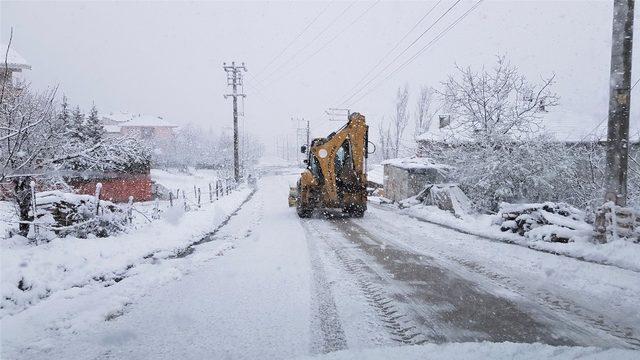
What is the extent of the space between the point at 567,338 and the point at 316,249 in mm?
5469

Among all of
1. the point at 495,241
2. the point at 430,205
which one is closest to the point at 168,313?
the point at 495,241

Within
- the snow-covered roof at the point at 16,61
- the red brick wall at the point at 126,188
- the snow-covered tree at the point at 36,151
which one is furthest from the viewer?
the red brick wall at the point at 126,188

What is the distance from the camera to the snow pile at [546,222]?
30.3 feet

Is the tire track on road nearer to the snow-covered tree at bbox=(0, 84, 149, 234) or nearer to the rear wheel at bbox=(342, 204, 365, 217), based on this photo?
the snow-covered tree at bbox=(0, 84, 149, 234)

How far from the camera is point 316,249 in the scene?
8.88m

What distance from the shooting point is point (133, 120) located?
98.6 meters

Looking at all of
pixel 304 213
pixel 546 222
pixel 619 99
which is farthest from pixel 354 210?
pixel 619 99

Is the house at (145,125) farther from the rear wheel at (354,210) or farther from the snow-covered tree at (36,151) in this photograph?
the snow-covered tree at (36,151)

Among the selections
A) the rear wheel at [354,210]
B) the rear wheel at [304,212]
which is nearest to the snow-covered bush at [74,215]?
the rear wheel at [304,212]

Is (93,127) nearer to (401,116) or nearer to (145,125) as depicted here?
(401,116)

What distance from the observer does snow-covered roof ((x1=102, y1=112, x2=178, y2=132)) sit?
309 ft

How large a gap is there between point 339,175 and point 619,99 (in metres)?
8.45

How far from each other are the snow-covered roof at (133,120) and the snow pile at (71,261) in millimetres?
91679

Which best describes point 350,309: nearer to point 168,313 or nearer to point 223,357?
point 223,357
